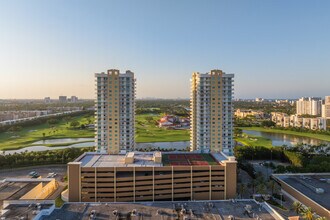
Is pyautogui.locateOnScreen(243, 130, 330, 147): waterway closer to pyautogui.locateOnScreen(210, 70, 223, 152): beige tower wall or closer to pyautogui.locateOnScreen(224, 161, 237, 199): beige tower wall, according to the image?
pyautogui.locateOnScreen(210, 70, 223, 152): beige tower wall

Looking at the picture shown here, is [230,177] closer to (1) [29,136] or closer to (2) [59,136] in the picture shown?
(2) [59,136]

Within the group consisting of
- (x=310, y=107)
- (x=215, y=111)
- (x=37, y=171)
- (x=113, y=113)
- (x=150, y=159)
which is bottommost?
(x=37, y=171)

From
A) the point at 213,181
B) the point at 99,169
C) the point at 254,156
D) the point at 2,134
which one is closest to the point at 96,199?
the point at 99,169

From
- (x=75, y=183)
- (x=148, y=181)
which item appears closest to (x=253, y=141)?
(x=148, y=181)

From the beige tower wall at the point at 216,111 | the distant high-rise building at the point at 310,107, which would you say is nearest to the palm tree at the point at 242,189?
the beige tower wall at the point at 216,111

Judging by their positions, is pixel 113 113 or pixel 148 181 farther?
pixel 113 113
